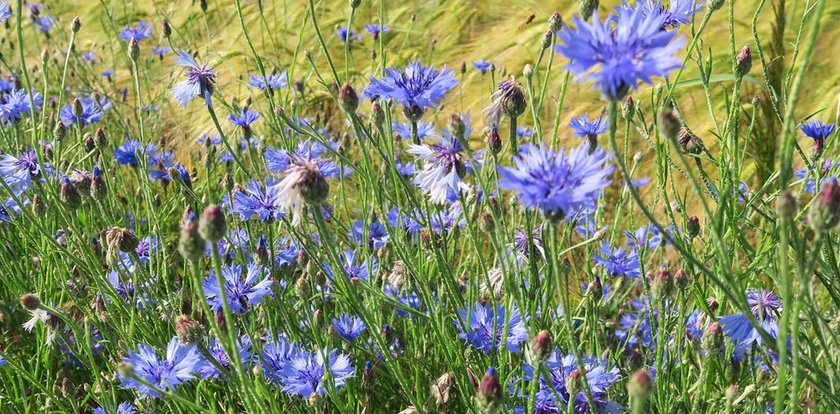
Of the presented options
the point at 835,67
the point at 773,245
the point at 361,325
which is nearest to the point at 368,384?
the point at 361,325

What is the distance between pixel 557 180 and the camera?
767 millimetres

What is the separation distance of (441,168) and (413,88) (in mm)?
146

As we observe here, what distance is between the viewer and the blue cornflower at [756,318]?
1118 millimetres

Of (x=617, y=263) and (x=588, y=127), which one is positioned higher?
(x=588, y=127)

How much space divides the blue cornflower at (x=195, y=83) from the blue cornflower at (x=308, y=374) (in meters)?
0.48

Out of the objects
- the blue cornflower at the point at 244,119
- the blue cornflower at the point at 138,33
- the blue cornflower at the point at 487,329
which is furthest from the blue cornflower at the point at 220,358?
the blue cornflower at the point at 138,33

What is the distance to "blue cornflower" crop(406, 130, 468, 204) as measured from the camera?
43.3 inches

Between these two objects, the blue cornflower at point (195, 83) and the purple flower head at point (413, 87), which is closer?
the purple flower head at point (413, 87)

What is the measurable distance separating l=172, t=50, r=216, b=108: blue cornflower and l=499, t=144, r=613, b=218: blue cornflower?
734 mm

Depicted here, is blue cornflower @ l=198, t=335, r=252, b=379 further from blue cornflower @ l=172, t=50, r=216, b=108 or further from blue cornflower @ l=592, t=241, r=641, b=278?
blue cornflower @ l=592, t=241, r=641, b=278

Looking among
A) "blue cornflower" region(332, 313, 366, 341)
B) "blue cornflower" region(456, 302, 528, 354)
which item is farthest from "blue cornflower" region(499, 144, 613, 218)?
"blue cornflower" region(332, 313, 366, 341)

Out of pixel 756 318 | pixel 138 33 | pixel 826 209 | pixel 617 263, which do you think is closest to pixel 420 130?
pixel 617 263

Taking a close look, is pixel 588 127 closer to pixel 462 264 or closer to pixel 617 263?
pixel 617 263

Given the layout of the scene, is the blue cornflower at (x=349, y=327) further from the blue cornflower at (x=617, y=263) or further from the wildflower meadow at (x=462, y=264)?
the blue cornflower at (x=617, y=263)
